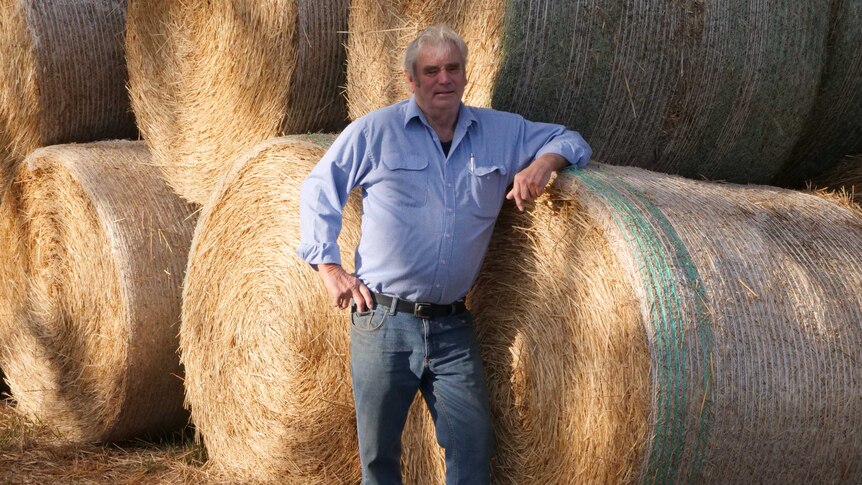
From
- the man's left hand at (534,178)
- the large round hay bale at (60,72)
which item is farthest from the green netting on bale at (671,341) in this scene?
the large round hay bale at (60,72)

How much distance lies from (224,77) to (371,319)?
1689 millimetres

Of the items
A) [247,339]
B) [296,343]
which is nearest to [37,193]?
[247,339]

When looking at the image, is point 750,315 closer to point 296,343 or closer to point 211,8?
point 296,343

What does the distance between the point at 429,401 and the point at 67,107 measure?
3.01 m

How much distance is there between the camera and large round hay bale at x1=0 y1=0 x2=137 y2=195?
5363mm

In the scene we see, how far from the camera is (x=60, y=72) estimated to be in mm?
A: 5398

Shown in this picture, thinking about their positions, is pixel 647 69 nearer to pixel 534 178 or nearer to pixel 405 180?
pixel 534 178

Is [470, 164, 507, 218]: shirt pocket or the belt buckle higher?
[470, 164, 507, 218]: shirt pocket

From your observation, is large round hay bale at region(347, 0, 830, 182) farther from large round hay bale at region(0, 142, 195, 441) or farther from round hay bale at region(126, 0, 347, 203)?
large round hay bale at region(0, 142, 195, 441)

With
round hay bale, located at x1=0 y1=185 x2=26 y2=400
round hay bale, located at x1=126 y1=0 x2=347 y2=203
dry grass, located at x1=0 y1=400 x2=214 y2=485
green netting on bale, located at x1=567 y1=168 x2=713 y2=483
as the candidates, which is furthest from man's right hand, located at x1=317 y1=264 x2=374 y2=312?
round hay bale, located at x1=0 y1=185 x2=26 y2=400

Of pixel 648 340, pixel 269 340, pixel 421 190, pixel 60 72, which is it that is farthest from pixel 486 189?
pixel 60 72

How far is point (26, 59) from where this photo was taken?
17.7 feet

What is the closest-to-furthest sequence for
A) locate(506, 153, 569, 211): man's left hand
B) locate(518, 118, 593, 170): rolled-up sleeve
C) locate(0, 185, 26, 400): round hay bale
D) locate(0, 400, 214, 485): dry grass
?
locate(506, 153, 569, 211): man's left hand → locate(518, 118, 593, 170): rolled-up sleeve → locate(0, 400, 214, 485): dry grass → locate(0, 185, 26, 400): round hay bale

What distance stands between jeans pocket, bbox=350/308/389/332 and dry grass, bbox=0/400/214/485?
141 cm
